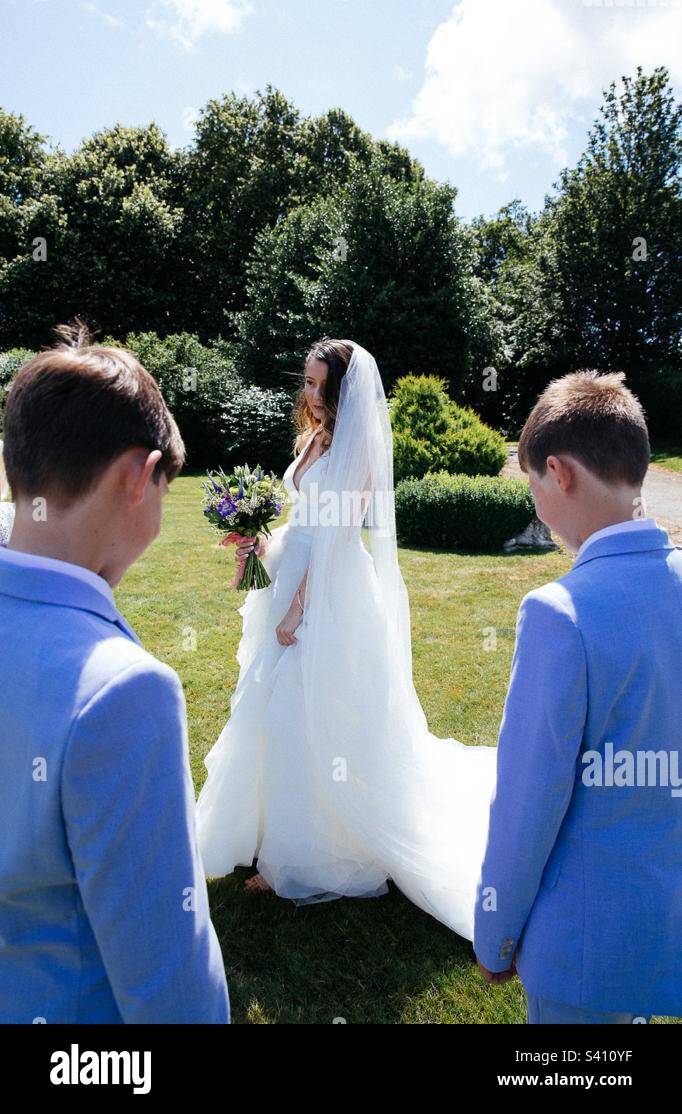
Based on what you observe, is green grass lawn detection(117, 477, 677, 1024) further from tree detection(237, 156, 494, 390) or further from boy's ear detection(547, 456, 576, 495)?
tree detection(237, 156, 494, 390)

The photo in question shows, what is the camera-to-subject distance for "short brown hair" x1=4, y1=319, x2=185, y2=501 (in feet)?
3.94

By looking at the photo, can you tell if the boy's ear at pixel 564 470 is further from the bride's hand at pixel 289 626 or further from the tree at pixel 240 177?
the tree at pixel 240 177

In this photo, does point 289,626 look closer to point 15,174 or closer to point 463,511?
point 463,511

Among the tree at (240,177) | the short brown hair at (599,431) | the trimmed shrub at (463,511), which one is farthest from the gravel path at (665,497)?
the tree at (240,177)

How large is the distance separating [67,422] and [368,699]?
2972 millimetres

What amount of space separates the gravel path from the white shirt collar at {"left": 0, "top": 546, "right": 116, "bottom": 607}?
36.1 feet

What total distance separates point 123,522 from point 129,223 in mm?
34119

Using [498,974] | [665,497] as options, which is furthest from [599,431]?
[665,497]

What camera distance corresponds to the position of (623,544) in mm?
1739

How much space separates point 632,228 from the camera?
28969mm

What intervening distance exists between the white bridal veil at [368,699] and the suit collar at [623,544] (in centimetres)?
217

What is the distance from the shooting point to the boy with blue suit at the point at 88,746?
109 centimetres
